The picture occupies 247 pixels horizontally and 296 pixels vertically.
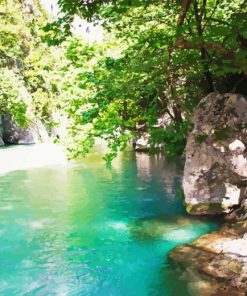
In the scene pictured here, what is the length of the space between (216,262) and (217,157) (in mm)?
3954

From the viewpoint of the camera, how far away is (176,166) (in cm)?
2178

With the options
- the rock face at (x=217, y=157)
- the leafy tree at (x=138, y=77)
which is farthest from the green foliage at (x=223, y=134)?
the leafy tree at (x=138, y=77)

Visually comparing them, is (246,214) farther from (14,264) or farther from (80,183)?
(80,183)

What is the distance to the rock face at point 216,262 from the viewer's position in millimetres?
7406

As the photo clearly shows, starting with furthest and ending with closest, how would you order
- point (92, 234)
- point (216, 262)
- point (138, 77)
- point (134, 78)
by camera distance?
point (134, 78), point (138, 77), point (92, 234), point (216, 262)

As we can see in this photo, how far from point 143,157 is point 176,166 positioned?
16.5 feet

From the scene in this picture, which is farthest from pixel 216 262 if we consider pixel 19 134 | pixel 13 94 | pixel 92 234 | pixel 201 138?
pixel 19 134

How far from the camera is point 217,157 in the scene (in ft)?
37.8

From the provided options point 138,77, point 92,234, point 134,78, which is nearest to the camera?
point 92,234

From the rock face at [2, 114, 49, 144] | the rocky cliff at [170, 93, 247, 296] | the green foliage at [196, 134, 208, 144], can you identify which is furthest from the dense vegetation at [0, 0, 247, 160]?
the rock face at [2, 114, 49, 144]

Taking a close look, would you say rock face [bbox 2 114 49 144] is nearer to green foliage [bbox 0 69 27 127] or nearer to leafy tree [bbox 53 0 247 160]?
green foliage [bbox 0 69 27 127]

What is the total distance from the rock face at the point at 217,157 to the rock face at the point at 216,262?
1348mm

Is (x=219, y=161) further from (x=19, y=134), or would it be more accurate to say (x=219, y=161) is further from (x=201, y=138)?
(x=19, y=134)

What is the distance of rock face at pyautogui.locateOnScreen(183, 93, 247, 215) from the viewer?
11289 mm
